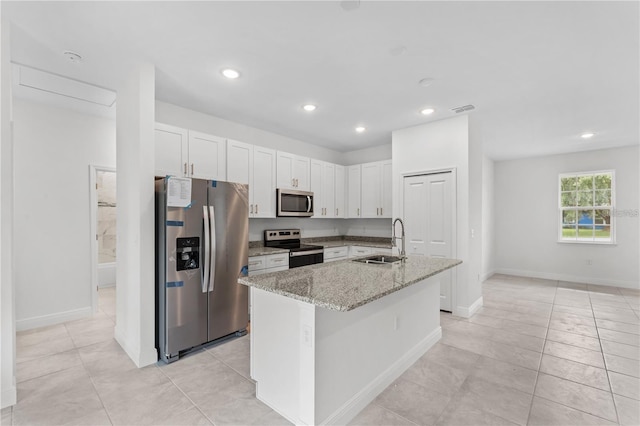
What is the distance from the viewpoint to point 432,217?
4.31 m

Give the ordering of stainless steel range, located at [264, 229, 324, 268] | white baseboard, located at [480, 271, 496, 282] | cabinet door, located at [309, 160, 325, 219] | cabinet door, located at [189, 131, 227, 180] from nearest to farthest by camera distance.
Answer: cabinet door, located at [189, 131, 227, 180], stainless steel range, located at [264, 229, 324, 268], cabinet door, located at [309, 160, 325, 219], white baseboard, located at [480, 271, 496, 282]

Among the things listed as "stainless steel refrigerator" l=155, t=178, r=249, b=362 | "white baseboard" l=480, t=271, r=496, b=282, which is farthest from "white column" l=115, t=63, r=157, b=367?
"white baseboard" l=480, t=271, r=496, b=282

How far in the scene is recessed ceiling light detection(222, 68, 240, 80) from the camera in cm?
279

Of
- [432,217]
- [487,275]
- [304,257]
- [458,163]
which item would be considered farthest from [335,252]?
[487,275]

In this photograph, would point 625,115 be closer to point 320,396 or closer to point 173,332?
point 320,396

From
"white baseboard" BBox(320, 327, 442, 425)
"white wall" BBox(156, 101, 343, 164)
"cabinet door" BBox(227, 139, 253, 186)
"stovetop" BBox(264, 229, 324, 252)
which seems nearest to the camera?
"white baseboard" BBox(320, 327, 442, 425)

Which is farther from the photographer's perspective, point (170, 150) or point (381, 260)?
point (170, 150)

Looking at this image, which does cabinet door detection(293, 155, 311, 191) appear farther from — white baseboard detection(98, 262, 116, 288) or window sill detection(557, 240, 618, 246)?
window sill detection(557, 240, 618, 246)

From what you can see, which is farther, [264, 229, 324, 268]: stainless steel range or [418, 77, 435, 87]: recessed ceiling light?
[264, 229, 324, 268]: stainless steel range

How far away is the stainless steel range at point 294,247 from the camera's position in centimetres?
429

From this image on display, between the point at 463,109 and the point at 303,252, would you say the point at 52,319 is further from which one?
the point at 463,109

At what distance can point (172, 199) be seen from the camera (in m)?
2.75

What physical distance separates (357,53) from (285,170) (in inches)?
94.5

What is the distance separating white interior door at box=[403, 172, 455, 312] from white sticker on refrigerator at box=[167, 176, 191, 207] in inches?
123
